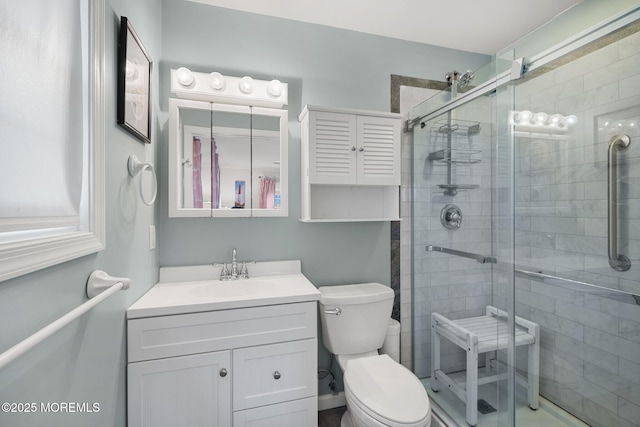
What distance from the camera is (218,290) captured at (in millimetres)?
1507

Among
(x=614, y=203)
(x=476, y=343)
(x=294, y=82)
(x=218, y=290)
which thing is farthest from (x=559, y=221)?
(x=218, y=290)

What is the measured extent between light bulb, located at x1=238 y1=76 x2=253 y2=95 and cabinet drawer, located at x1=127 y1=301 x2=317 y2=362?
123cm

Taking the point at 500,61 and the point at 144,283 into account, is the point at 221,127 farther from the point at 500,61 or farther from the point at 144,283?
the point at 500,61

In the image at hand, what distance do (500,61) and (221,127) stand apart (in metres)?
1.54

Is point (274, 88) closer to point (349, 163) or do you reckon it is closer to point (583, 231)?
point (349, 163)

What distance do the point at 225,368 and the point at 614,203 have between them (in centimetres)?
184

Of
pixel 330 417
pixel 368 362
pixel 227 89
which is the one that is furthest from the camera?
pixel 330 417

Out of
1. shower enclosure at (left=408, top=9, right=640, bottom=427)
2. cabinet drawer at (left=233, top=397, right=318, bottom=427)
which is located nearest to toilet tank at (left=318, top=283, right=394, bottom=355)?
cabinet drawer at (left=233, top=397, right=318, bottom=427)

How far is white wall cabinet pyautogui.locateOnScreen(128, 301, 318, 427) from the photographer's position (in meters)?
1.14

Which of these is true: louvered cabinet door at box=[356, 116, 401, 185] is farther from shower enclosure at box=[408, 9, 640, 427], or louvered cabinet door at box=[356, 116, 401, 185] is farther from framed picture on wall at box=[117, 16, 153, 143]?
framed picture on wall at box=[117, 16, 153, 143]

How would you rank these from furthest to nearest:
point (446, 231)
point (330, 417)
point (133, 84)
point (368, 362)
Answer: point (446, 231)
point (330, 417)
point (368, 362)
point (133, 84)

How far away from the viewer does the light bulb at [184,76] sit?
151 cm

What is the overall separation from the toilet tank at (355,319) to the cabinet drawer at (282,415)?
1.06 feet

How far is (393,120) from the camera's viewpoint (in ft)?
5.79
